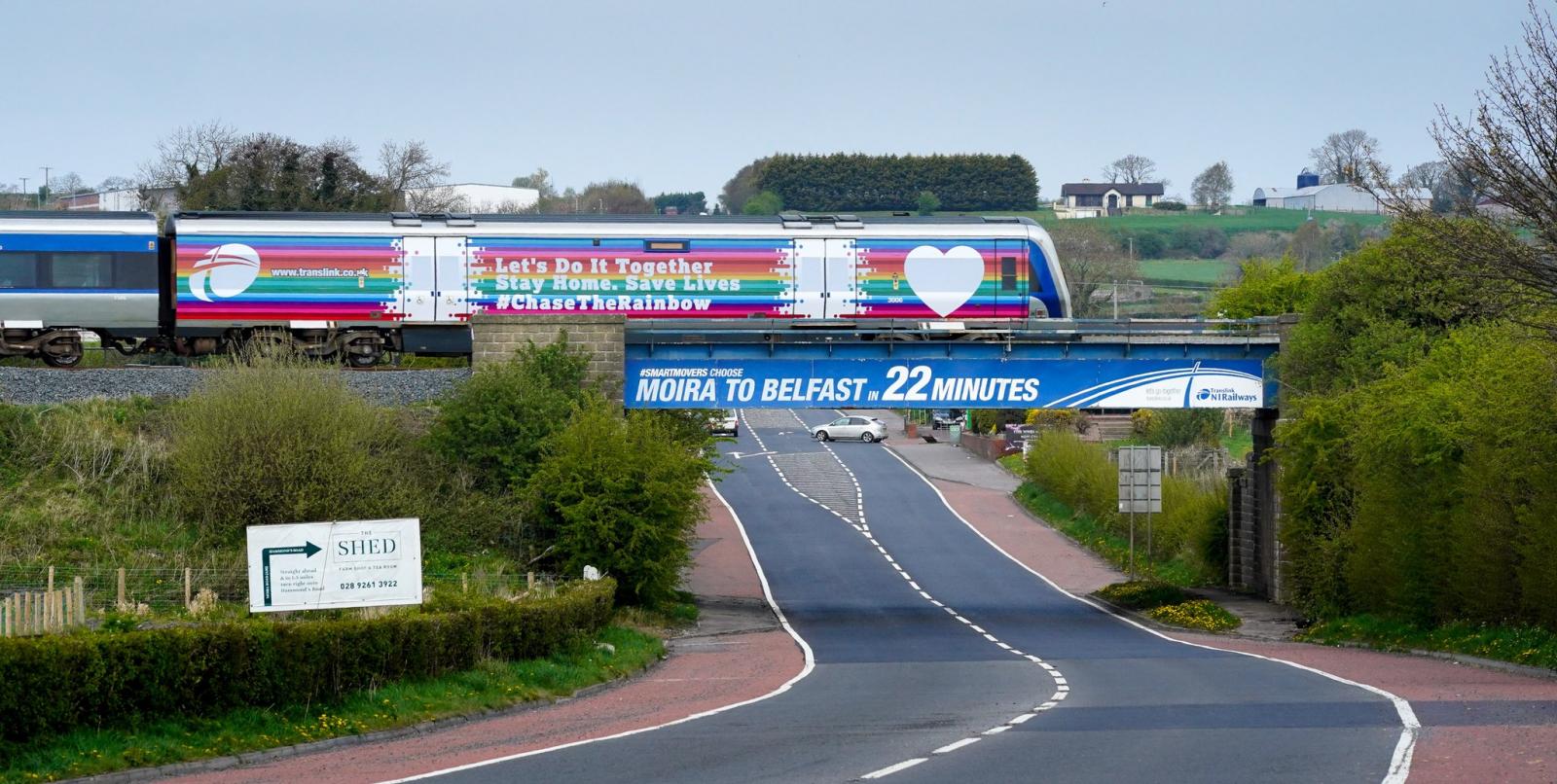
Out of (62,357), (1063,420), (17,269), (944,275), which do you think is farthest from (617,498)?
(1063,420)

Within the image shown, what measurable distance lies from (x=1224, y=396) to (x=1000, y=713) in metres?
17.9

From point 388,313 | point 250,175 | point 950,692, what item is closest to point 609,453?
point 388,313

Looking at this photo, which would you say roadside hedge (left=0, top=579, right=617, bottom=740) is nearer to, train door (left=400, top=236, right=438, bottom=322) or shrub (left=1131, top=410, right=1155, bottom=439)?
train door (left=400, top=236, right=438, bottom=322)

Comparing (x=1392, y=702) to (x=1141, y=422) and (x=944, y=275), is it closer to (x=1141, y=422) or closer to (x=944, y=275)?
(x=944, y=275)

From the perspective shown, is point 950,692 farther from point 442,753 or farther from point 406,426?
point 406,426

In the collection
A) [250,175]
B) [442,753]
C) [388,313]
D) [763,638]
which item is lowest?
[763,638]

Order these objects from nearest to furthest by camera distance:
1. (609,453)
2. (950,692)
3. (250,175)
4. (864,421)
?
(950,692)
(609,453)
(250,175)
(864,421)

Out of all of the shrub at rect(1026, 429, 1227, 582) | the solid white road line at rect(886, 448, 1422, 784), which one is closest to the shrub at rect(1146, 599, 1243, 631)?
the solid white road line at rect(886, 448, 1422, 784)

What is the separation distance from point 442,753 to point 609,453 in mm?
14763

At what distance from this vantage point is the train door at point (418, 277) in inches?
1390

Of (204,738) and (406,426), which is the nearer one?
(204,738)

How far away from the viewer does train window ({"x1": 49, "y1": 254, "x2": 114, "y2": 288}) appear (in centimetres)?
3497

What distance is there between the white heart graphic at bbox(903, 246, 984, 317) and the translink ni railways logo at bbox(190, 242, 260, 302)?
13798 mm

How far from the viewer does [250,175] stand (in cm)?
7338
